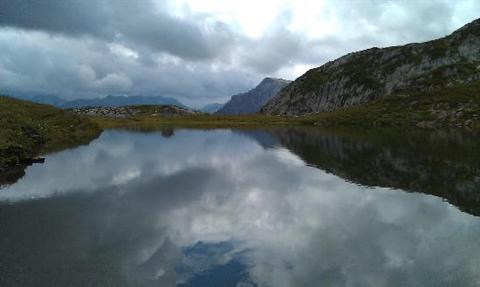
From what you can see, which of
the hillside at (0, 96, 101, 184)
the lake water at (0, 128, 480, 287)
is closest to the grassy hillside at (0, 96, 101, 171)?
the hillside at (0, 96, 101, 184)

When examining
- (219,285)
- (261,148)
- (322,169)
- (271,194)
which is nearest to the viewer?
(219,285)

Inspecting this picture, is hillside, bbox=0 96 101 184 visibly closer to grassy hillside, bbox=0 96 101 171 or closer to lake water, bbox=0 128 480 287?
grassy hillside, bbox=0 96 101 171

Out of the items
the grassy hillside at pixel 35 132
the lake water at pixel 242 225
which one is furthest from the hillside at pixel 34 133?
the lake water at pixel 242 225

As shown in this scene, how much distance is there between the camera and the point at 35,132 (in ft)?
367

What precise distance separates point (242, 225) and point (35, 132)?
85.0m

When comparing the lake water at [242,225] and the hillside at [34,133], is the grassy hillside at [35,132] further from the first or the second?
the lake water at [242,225]

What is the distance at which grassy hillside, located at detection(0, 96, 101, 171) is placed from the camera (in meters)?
80.8

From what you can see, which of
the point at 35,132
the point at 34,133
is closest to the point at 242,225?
the point at 34,133

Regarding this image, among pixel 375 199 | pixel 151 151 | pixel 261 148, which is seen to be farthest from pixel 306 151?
pixel 375 199

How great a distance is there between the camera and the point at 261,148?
12662 cm

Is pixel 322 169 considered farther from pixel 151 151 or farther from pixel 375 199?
pixel 151 151

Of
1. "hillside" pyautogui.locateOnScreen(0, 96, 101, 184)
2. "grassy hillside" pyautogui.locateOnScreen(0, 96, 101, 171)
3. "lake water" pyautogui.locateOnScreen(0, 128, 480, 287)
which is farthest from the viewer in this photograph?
"grassy hillside" pyautogui.locateOnScreen(0, 96, 101, 171)

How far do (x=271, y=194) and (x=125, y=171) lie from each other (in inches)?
1224

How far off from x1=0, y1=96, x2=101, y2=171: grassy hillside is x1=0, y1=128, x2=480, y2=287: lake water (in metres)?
7.05
